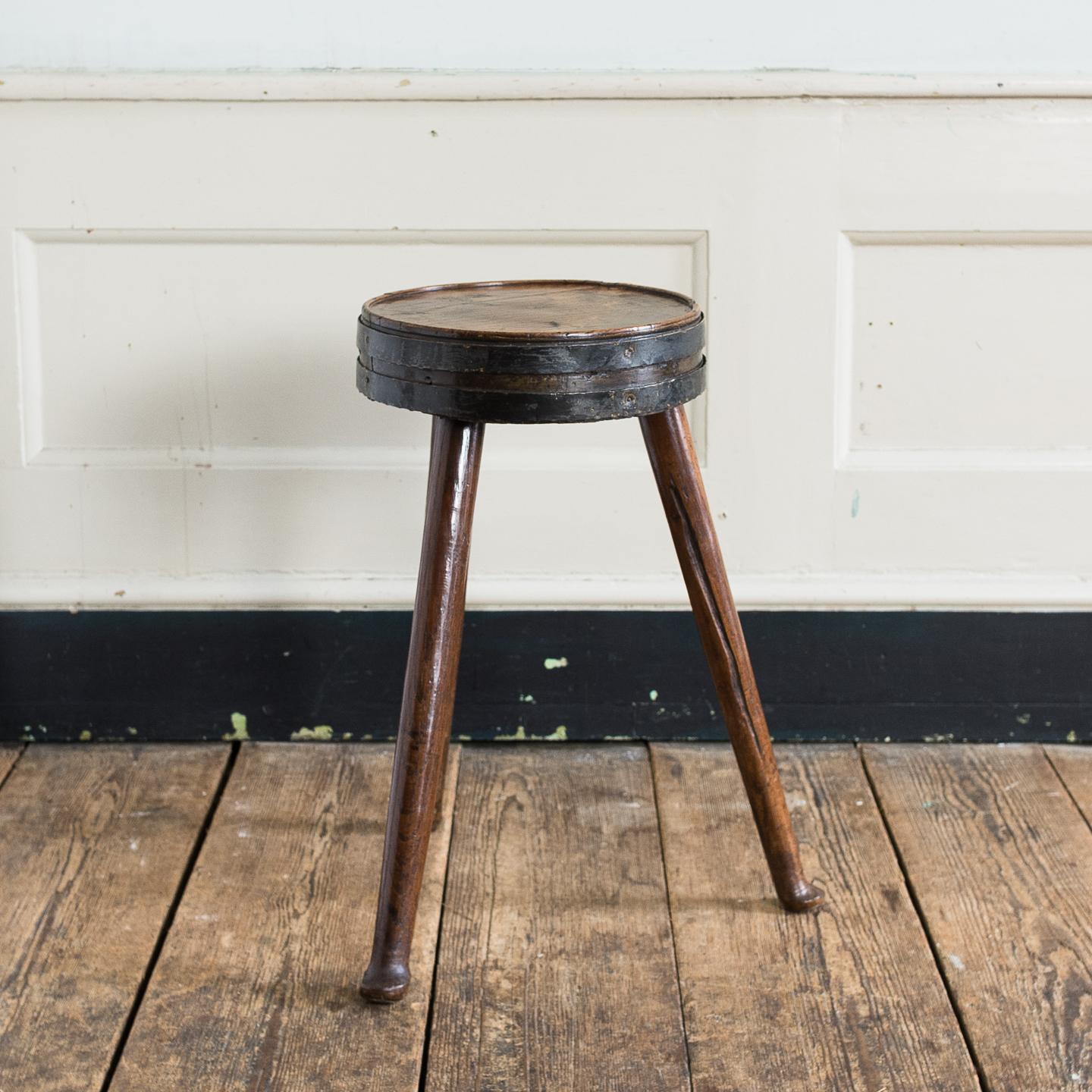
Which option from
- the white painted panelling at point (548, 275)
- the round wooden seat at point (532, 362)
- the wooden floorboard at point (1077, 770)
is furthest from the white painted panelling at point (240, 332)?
the wooden floorboard at point (1077, 770)

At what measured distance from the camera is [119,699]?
1.69m

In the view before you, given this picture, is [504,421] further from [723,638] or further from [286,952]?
[286,952]

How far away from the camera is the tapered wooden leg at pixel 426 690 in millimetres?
1176

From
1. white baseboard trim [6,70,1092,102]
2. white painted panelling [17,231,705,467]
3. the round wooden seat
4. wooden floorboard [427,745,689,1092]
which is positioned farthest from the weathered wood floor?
white baseboard trim [6,70,1092,102]

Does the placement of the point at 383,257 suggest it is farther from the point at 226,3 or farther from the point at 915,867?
the point at 915,867

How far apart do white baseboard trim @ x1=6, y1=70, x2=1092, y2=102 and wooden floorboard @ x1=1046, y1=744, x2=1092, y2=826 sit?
2.65 ft

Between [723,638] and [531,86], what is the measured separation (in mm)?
691

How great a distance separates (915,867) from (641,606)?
463mm

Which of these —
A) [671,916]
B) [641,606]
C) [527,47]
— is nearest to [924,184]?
[527,47]

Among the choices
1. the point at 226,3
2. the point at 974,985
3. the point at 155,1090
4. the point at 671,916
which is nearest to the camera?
the point at 155,1090

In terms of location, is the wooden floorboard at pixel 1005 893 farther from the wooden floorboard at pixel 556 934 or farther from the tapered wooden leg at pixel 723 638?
the wooden floorboard at pixel 556 934

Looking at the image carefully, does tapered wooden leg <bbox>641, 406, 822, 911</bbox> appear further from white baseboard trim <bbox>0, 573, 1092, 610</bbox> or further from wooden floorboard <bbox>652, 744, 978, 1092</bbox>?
white baseboard trim <bbox>0, 573, 1092, 610</bbox>

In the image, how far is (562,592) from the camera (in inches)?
65.1

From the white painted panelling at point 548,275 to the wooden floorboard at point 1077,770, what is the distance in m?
0.19
